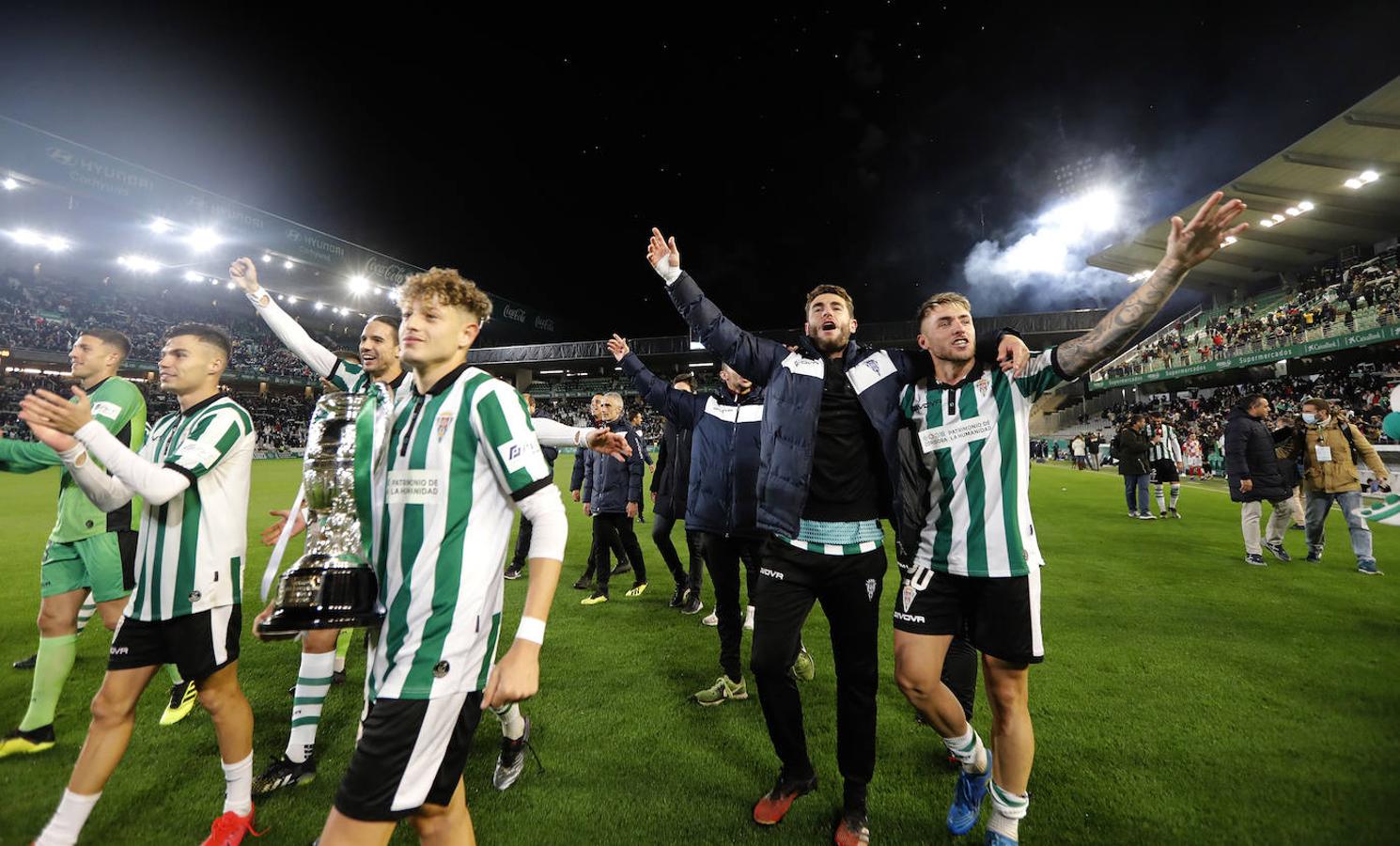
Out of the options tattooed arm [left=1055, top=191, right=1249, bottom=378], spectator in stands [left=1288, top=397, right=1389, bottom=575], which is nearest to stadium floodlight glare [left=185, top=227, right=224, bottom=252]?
tattooed arm [left=1055, top=191, right=1249, bottom=378]

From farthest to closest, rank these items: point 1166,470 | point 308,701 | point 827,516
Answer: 1. point 1166,470
2. point 308,701
3. point 827,516

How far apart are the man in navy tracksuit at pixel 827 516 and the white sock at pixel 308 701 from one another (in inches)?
83.1

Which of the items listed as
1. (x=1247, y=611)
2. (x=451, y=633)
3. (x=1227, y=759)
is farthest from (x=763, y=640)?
(x=1247, y=611)

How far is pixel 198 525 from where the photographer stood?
91.0 inches

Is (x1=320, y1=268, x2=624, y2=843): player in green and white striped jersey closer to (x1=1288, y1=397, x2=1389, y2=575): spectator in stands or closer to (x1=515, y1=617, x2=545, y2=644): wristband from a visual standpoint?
(x1=515, y1=617, x2=545, y2=644): wristband

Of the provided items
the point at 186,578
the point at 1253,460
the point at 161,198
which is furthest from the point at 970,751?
the point at 161,198

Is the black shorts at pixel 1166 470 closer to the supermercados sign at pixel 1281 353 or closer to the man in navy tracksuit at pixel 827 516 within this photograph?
the man in navy tracksuit at pixel 827 516

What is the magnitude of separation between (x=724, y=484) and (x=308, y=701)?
2543mm

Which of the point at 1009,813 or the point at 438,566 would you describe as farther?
the point at 1009,813

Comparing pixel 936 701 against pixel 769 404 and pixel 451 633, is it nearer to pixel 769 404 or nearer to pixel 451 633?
pixel 769 404

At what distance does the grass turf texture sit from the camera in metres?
2.39

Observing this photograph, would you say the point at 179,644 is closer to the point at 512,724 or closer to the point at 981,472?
the point at 512,724

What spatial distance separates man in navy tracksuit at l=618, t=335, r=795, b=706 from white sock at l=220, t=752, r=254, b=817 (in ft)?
7.25

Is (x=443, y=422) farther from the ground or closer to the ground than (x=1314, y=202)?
closer to the ground
